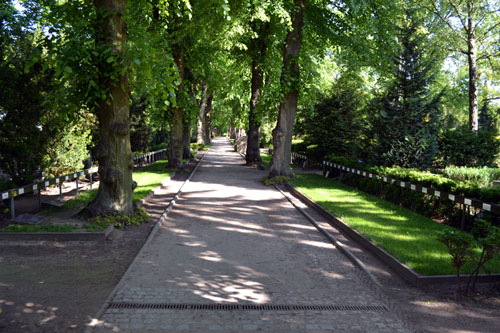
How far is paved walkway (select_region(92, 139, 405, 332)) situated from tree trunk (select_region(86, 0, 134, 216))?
1.50 metres

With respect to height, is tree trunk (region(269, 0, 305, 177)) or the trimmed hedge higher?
tree trunk (region(269, 0, 305, 177))

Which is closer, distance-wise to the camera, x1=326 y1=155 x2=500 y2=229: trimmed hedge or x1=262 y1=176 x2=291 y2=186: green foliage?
x1=326 y1=155 x2=500 y2=229: trimmed hedge

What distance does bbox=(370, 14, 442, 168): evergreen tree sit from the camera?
15.5m

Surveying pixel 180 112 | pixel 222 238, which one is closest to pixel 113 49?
pixel 222 238

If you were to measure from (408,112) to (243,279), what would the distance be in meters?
12.4

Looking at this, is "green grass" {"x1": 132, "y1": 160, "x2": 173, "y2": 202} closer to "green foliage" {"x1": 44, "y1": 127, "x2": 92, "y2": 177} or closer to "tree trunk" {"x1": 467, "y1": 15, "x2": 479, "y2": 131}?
"green foliage" {"x1": 44, "y1": 127, "x2": 92, "y2": 177}

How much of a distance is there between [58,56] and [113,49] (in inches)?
51.0

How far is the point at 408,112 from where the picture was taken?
15.9m

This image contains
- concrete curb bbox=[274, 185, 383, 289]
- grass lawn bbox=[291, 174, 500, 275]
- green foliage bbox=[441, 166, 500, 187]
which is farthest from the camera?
green foliage bbox=[441, 166, 500, 187]

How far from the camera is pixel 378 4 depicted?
17.3 m

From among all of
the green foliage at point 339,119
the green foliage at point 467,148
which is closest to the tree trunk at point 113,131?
the green foliage at point 467,148

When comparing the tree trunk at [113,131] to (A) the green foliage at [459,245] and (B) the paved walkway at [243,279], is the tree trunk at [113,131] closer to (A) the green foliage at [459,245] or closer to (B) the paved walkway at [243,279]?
(B) the paved walkway at [243,279]

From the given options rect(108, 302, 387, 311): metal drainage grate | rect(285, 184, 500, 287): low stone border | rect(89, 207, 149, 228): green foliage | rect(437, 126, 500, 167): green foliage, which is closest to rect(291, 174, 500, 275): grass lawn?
rect(285, 184, 500, 287): low stone border

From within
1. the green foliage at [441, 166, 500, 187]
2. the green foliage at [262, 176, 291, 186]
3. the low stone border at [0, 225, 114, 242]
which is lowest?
the low stone border at [0, 225, 114, 242]
